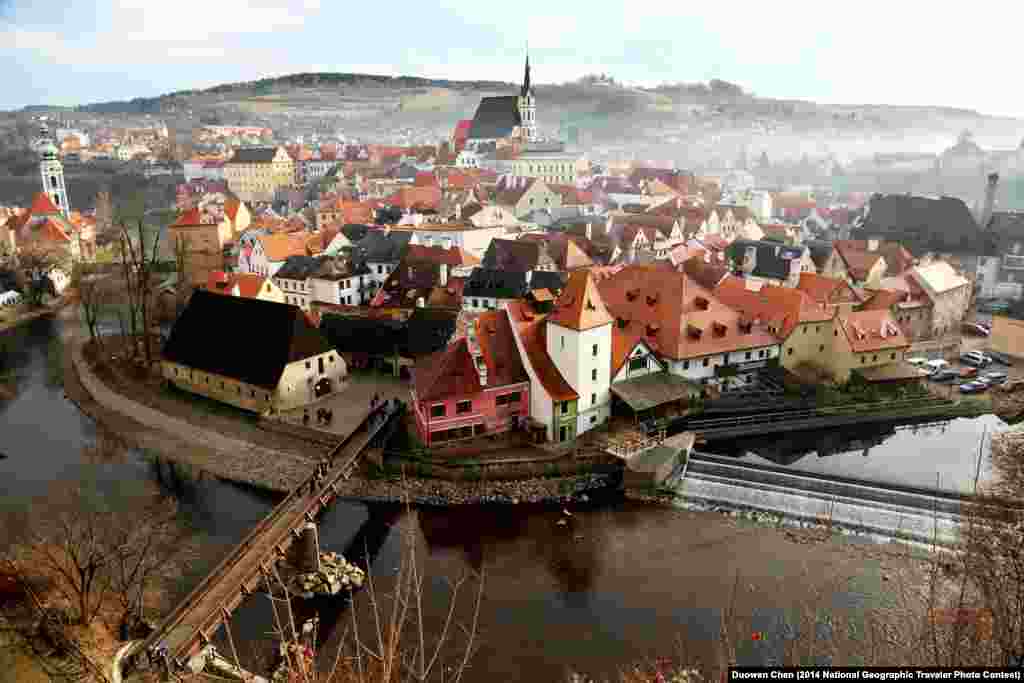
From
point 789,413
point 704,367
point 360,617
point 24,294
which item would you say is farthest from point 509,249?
point 24,294

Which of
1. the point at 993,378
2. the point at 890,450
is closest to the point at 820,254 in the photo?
the point at 993,378

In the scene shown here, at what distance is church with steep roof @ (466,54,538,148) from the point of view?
111m

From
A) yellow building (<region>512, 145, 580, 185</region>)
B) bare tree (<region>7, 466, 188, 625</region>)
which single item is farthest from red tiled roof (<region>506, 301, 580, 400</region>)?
yellow building (<region>512, 145, 580, 185</region>)

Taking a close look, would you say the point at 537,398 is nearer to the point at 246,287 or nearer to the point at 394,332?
the point at 394,332

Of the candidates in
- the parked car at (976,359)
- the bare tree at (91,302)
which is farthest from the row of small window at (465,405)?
the bare tree at (91,302)

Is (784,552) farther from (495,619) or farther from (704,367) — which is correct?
(704,367)

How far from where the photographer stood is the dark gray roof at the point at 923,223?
2201 inches

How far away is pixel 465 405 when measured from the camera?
2866 centimetres

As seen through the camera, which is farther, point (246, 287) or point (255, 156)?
point (255, 156)

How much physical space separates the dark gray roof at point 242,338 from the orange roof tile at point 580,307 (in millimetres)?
12221

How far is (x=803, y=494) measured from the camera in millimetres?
24984

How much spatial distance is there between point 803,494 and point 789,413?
7472 millimetres

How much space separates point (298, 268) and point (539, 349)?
23.6 meters

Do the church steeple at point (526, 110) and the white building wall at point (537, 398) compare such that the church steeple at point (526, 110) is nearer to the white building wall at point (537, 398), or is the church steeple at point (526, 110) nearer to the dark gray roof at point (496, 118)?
the dark gray roof at point (496, 118)
